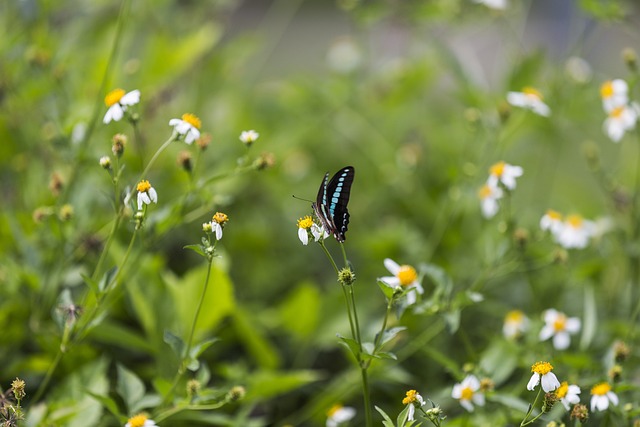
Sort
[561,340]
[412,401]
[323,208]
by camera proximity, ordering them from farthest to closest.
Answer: [561,340], [323,208], [412,401]

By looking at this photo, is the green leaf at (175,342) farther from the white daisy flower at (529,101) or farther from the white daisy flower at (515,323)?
the white daisy flower at (529,101)

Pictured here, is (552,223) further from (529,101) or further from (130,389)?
(130,389)

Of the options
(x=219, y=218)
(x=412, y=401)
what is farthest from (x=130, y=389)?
(x=412, y=401)

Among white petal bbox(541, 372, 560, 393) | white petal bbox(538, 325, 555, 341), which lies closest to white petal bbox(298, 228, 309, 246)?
white petal bbox(541, 372, 560, 393)

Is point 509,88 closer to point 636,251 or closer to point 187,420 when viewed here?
point 636,251

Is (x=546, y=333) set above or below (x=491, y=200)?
below
